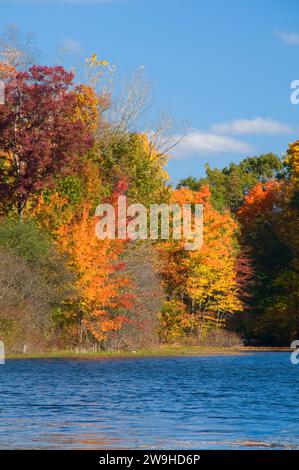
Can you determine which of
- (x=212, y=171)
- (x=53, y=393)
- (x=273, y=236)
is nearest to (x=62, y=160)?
(x=273, y=236)

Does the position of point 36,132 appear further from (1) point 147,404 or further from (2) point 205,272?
(1) point 147,404

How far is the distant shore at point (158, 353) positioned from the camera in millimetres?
53097

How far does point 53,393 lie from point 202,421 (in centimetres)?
892

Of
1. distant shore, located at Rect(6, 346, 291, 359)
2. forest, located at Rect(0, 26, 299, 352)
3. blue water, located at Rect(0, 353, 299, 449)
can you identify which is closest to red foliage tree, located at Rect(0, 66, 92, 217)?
forest, located at Rect(0, 26, 299, 352)

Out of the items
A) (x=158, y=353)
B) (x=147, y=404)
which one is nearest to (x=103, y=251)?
(x=158, y=353)

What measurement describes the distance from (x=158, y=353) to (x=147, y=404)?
26947 mm

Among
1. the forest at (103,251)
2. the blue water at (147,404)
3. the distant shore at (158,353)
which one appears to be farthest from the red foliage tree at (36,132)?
the blue water at (147,404)

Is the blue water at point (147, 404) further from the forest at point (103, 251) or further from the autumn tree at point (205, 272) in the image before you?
the autumn tree at point (205, 272)

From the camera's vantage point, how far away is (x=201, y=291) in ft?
226
